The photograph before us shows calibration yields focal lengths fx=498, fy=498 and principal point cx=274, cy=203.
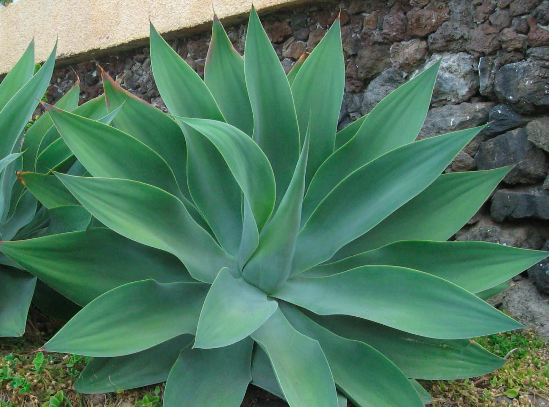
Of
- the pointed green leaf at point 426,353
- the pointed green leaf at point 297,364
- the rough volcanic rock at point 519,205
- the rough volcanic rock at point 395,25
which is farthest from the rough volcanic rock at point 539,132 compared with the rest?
the pointed green leaf at point 297,364

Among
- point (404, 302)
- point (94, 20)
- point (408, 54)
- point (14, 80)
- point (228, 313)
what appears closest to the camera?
point (228, 313)

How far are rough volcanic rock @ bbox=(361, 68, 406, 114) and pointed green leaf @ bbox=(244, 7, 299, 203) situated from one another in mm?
1287

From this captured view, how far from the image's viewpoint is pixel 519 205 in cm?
200

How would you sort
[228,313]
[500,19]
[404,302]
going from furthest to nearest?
[500,19]
[404,302]
[228,313]

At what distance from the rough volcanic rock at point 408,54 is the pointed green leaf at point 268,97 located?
4.25 ft

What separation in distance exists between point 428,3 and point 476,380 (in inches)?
65.0

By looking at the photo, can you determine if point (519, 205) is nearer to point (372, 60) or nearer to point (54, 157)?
point (372, 60)

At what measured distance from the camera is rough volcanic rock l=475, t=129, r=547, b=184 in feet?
6.43

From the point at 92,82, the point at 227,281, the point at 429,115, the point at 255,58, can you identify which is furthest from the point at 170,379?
the point at 92,82

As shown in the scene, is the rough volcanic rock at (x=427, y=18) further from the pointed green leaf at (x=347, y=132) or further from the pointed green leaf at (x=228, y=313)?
the pointed green leaf at (x=228, y=313)

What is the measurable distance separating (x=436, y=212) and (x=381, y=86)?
1.35m

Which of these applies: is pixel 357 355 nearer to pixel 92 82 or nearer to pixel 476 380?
pixel 476 380

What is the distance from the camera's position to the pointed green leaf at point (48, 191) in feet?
3.70

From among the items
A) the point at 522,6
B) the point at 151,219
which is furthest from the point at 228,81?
the point at 522,6
